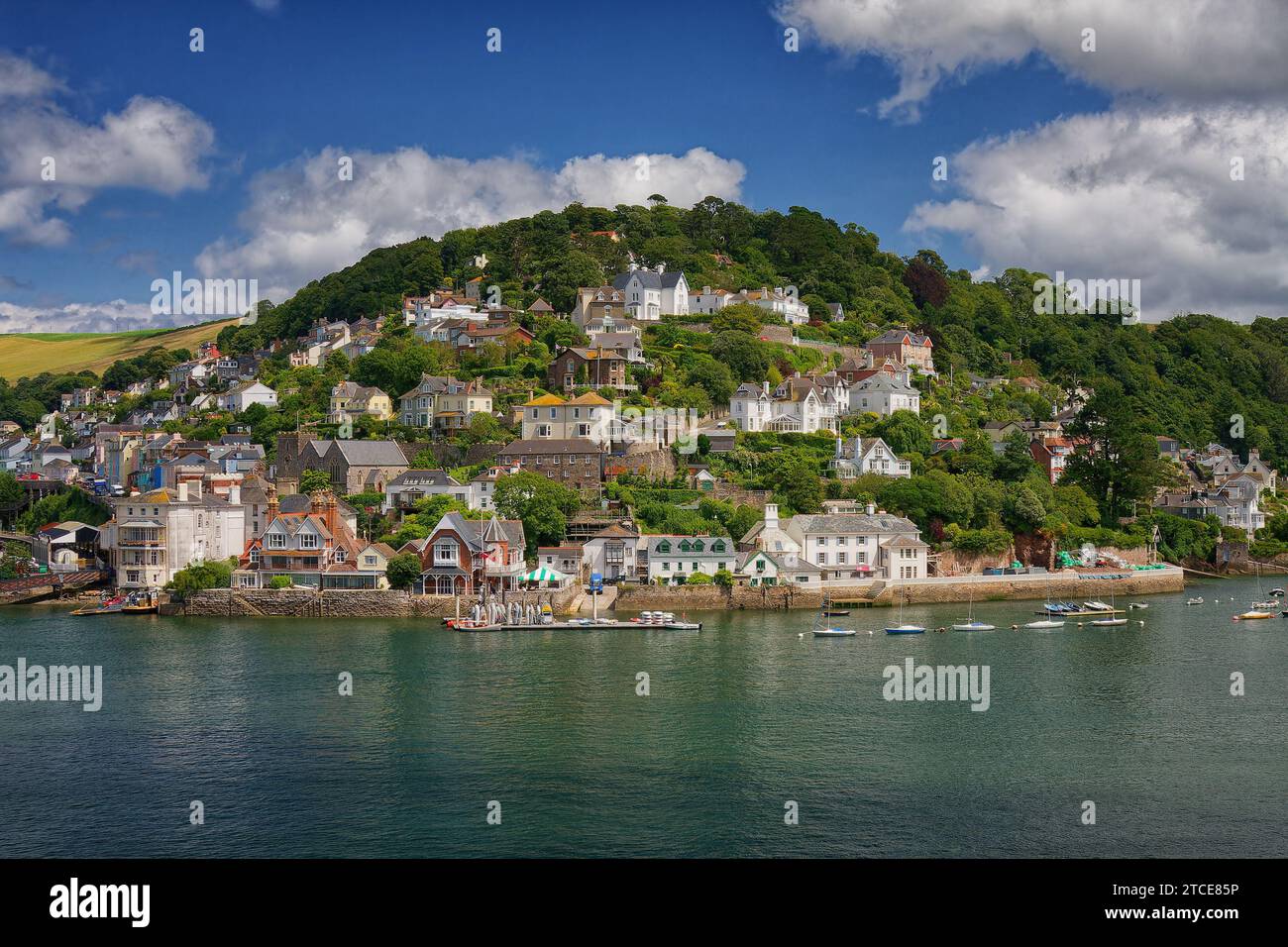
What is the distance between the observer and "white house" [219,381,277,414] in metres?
48.6

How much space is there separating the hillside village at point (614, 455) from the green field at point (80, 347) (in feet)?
66.5

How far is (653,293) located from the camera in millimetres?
52156

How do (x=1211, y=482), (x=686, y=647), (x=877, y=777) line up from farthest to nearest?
(x=1211, y=482) → (x=686, y=647) → (x=877, y=777)

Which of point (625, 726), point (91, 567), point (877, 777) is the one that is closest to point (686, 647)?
point (625, 726)

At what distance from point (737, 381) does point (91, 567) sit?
2411cm

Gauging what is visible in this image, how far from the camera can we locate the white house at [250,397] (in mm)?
48562

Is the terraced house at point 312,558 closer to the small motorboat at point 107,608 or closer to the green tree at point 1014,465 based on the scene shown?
the small motorboat at point 107,608

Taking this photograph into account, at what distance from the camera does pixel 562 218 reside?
6316 centimetres

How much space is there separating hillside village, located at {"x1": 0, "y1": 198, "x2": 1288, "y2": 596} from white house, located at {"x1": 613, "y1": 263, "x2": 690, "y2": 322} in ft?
0.44

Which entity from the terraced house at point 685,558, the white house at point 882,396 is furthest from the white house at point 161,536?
the white house at point 882,396

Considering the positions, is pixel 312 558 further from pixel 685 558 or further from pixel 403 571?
pixel 685 558

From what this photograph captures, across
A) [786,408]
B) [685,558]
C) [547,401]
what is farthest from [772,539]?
[786,408]

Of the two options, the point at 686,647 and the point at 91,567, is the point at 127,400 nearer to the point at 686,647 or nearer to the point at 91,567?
the point at 91,567

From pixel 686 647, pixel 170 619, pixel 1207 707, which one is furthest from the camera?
pixel 170 619
